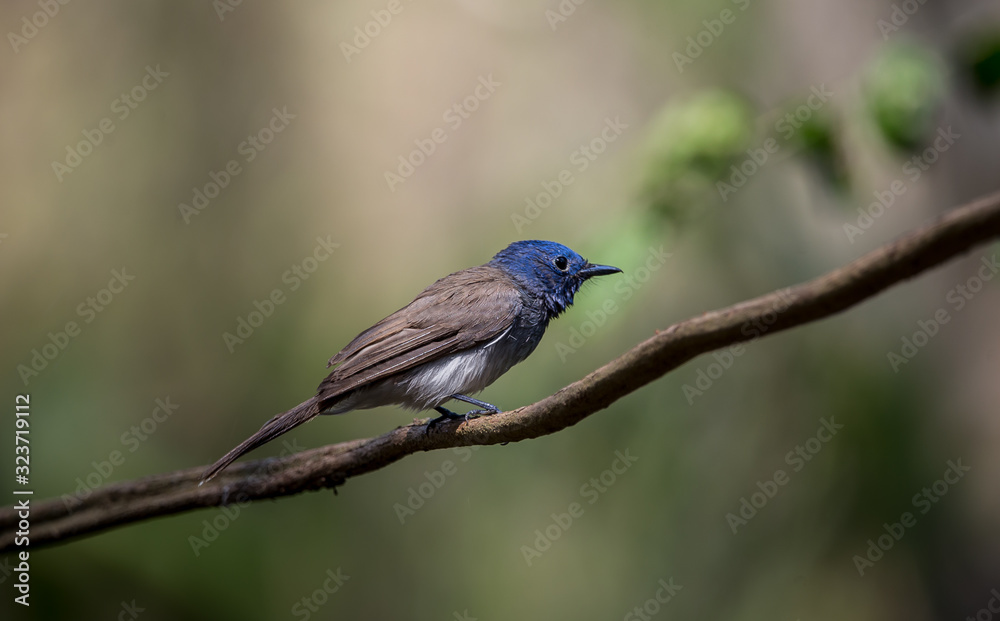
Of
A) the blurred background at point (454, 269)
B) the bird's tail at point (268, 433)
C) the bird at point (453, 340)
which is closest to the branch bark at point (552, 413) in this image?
the bird's tail at point (268, 433)

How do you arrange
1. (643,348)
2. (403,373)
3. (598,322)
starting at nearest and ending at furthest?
1. (643,348)
2. (598,322)
3. (403,373)

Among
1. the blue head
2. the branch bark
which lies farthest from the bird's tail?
the blue head

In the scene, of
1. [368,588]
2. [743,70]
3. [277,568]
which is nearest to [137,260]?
[277,568]

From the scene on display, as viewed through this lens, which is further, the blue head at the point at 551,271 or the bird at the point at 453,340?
the blue head at the point at 551,271

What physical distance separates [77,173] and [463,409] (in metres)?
4.43

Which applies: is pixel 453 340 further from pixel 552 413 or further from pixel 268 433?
pixel 552 413

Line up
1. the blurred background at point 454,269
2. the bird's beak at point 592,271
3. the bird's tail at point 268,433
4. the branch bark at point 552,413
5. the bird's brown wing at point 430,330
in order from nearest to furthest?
the branch bark at point 552,413, the bird's tail at point 268,433, the bird's brown wing at point 430,330, the bird's beak at point 592,271, the blurred background at point 454,269

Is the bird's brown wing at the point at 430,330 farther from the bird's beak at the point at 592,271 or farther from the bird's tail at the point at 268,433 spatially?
the bird's beak at the point at 592,271

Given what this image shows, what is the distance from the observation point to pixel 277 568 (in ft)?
18.5

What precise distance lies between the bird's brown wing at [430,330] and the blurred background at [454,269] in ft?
1.41

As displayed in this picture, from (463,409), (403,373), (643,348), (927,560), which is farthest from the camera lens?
(927,560)

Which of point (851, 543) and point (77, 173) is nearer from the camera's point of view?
point (851, 543)

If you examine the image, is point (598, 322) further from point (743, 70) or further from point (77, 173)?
point (77, 173)

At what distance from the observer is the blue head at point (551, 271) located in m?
3.67
